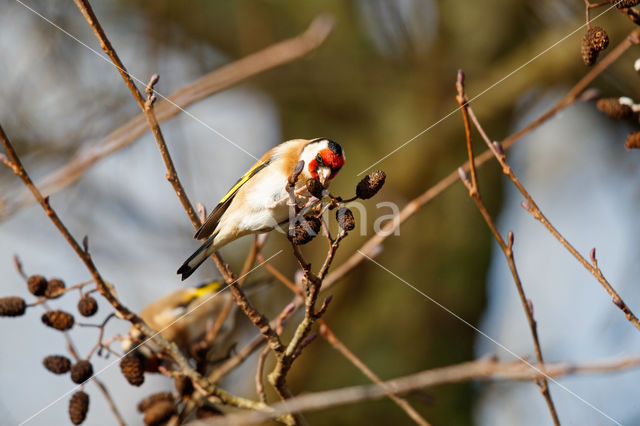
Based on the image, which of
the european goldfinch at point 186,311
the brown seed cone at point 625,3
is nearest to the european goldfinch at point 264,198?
the brown seed cone at point 625,3

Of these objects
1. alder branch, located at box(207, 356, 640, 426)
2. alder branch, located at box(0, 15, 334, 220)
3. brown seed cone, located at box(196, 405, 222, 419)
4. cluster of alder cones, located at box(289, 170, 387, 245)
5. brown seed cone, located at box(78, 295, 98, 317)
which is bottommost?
alder branch, located at box(207, 356, 640, 426)

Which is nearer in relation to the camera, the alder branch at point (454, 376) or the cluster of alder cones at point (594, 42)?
the alder branch at point (454, 376)

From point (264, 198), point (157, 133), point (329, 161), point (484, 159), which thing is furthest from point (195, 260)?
point (484, 159)

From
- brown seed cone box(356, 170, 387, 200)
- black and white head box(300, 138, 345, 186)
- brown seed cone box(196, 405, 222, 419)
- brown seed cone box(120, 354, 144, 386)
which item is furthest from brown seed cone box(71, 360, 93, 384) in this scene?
brown seed cone box(356, 170, 387, 200)

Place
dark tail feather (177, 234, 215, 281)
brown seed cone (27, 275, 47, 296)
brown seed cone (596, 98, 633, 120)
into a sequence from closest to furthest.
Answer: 1. brown seed cone (596, 98, 633, 120)
2. brown seed cone (27, 275, 47, 296)
3. dark tail feather (177, 234, 215, 281)

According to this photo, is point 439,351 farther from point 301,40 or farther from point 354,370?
point 301,40

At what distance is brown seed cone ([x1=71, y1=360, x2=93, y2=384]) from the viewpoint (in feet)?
6.39

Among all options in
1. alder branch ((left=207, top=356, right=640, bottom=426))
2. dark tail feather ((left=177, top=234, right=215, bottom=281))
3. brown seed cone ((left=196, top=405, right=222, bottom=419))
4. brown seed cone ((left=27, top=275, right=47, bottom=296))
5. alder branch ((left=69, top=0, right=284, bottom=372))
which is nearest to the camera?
alder branch ((left=207, top=356, right=640, bottom=426))

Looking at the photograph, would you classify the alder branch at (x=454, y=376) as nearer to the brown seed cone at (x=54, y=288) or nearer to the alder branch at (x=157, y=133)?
the alder branch at (x=157, y=133)

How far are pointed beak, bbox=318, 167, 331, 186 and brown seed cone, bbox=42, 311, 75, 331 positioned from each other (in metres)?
0.91

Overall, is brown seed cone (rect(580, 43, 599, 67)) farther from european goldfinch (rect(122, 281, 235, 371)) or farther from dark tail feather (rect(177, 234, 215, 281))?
european goldfinch (rect(122, 281, 235, 371))

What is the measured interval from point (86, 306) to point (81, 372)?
21 cm

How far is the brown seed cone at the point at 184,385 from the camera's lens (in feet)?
7.06

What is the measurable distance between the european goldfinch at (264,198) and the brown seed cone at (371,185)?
393 millimetres
